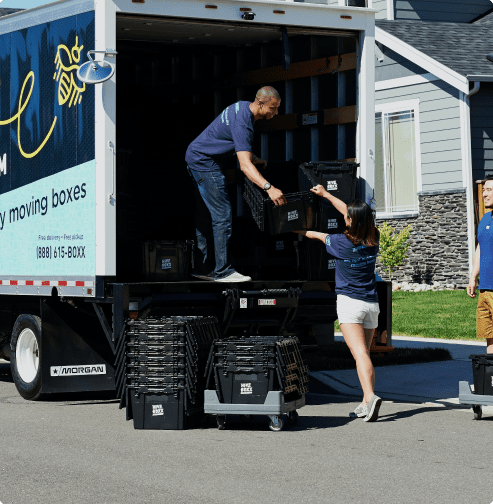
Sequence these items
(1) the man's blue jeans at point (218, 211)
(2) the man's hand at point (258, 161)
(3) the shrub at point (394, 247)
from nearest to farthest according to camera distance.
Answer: (1) the man's blue jeans at point (218, 211), (2) the man's hand at point (258, 161), (3) the shrub at point (394, 247)

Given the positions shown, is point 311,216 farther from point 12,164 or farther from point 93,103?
point 12,164

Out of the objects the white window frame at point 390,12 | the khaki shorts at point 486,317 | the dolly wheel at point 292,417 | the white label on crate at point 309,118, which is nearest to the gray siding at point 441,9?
the white window frame at point 390,12

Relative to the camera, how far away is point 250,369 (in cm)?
852

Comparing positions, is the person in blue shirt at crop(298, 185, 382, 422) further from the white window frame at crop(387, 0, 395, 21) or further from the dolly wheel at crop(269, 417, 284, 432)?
the white window frame at crop(387, 0, 395, 21)

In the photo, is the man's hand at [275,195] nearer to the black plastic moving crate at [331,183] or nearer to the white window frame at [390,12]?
the black plastic moving crate at [331,183]

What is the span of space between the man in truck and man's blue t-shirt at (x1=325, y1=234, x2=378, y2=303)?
0.91 m

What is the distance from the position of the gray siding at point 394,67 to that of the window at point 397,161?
725 mm

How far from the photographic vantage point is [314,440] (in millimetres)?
8039

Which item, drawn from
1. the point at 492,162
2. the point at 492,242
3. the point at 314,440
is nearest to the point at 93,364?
the point at 314,440

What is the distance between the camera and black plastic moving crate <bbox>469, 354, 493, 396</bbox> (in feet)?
29.0

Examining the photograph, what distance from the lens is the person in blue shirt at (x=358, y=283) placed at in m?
9.06

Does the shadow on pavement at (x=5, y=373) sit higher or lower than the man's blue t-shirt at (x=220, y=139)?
lower

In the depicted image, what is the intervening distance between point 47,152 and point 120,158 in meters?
1.33

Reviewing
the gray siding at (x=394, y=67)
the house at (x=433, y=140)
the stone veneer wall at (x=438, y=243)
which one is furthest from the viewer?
the gray siding at (x=394, y=67)
